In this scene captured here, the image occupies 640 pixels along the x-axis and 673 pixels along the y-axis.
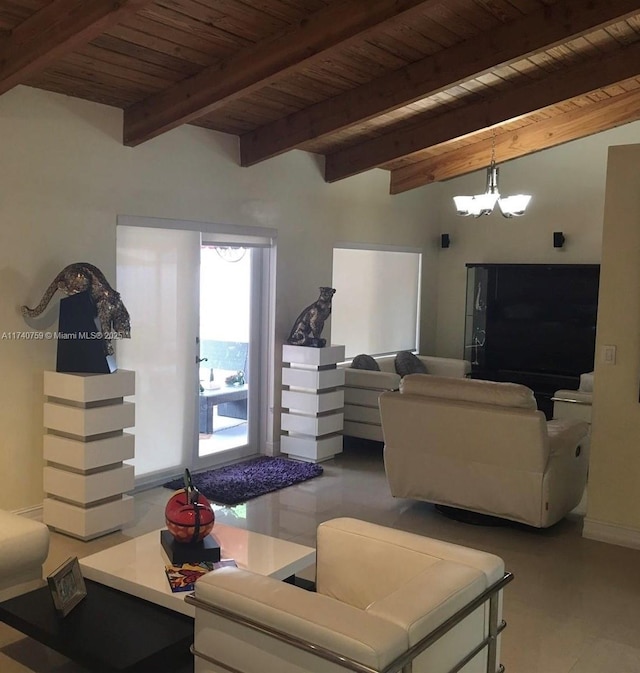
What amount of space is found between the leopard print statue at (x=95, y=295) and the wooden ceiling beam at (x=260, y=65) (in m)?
1.13

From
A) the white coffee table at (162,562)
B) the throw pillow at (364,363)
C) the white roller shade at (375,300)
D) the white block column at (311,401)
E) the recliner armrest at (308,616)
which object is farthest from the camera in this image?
the white roller shade at (375,300)

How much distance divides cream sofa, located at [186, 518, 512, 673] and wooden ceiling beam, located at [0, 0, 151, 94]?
2.53 m

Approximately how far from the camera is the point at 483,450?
4668 millimetres

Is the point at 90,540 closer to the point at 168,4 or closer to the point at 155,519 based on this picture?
the point at 155,519

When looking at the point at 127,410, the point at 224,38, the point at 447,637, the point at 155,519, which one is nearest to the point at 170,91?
the point at 224,38

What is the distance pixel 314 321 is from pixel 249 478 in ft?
4.81

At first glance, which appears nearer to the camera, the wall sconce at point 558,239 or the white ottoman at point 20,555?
the white ottoman at point 20,555

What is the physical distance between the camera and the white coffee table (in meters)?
3.03

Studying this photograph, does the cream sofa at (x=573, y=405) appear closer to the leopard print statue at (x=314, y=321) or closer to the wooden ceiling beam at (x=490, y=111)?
the leopard print statue at (x=314, y=321)

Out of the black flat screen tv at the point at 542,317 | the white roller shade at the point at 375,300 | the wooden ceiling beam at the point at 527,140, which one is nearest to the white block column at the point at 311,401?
the white roller shade at the point at 375,300

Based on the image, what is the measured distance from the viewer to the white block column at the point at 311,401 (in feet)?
21.4

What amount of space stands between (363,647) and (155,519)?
11.2 ft

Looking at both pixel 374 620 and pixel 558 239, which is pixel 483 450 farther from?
pixel 558 239

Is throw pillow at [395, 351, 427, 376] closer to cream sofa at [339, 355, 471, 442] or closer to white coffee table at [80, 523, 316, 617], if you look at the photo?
cream sofa at [339, 355, 471, 442]
